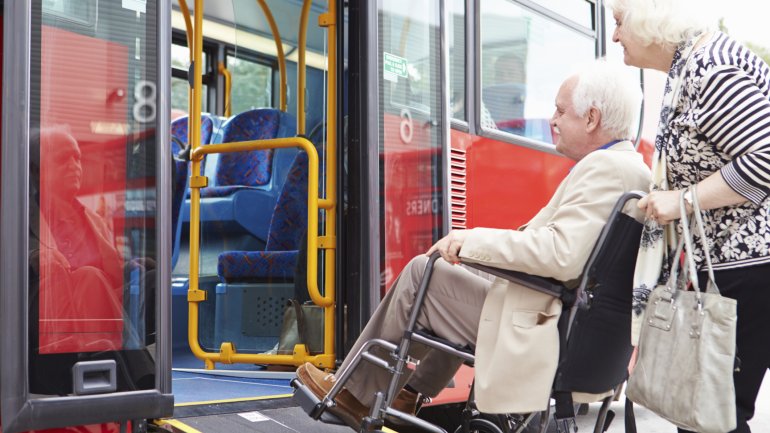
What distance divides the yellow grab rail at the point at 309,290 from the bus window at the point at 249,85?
1648 millimetres

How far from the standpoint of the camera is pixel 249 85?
5.69 m

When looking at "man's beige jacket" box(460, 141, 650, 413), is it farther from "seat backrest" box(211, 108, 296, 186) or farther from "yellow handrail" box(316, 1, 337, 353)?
"seat backrest" box(211, 108, 296, 186)

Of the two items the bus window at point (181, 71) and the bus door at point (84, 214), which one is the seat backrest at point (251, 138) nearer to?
the bus window at point (181, 71)

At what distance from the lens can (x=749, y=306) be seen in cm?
191

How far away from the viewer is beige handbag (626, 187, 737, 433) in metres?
1.85

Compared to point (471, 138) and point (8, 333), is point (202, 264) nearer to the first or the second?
point (471, 138)

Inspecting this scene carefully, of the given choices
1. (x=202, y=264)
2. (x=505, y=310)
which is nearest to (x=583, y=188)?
(x=505, y=310)

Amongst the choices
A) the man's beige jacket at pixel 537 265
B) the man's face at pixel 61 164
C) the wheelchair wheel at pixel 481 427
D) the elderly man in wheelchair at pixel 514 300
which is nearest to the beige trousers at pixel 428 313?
the elderly man in wheelchair at pixel 514 300

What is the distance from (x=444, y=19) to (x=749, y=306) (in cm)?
200

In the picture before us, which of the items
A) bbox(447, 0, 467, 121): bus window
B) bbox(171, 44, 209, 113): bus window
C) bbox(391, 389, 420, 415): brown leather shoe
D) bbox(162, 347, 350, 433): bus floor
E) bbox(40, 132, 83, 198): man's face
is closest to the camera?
bbox(40, 132, 83, 198): man's face

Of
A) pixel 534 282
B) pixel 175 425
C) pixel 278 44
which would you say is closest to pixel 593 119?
pixel 534 282

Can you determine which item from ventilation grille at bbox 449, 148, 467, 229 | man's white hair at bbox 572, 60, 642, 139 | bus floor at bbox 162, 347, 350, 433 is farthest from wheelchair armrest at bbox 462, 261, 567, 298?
ventilation grille at bbox 449, 148, 467, 229

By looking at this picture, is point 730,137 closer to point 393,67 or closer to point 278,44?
point 393,67

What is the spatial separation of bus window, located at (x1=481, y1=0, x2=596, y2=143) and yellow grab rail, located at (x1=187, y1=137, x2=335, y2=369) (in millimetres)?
988
